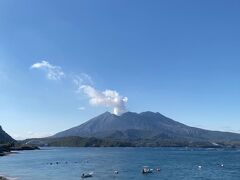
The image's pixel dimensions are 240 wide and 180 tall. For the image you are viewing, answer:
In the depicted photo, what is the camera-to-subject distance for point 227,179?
8938 centimetres

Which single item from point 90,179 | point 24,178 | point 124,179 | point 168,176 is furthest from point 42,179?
point 168,176

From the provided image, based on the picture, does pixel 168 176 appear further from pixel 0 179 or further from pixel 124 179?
pixel 0 179

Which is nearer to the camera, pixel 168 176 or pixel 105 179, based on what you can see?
pixel 105 179

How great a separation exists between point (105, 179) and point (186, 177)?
19261 millimetres

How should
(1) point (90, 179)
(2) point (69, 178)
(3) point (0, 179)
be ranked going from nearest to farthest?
(3) point (0, 179) < (1) point (90, 179) < (2) point (69, 178)

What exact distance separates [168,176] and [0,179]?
125 feet

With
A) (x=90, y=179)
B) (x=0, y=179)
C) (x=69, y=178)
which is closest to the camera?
(x=0, y=179)

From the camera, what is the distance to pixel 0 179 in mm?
78062

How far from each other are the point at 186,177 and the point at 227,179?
9.00 meters

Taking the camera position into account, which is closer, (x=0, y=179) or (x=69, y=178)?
(x=0, y=179)

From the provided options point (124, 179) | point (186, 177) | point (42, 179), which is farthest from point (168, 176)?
point (42, 179)

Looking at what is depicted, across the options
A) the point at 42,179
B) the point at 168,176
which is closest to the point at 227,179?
the point at 168,176

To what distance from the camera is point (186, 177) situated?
91.6m

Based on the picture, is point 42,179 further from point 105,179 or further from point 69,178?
point 105,179
